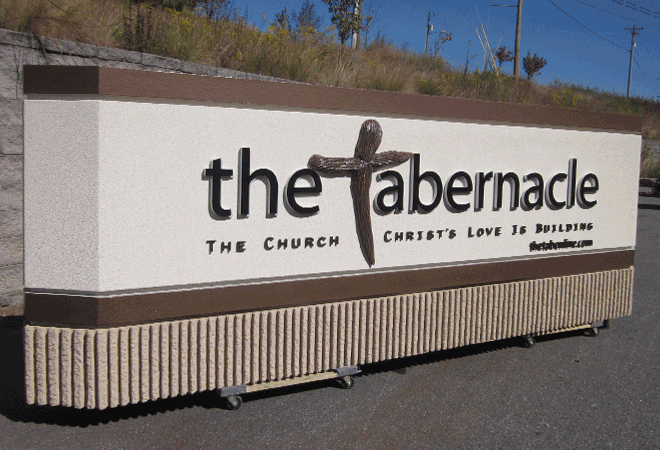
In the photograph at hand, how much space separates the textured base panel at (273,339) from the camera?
4.16 metres

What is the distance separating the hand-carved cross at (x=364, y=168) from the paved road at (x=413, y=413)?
129 cm

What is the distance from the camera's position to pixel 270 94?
4598mm

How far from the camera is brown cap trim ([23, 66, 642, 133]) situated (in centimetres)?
405

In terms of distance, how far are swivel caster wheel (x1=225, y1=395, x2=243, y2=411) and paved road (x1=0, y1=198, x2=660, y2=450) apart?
57mm

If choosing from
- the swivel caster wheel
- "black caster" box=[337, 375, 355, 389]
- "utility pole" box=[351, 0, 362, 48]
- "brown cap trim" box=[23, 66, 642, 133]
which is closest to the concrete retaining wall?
"brown cap trim" box=[23, 66, 642, 133]

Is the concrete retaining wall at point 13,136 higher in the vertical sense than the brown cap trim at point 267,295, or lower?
higher

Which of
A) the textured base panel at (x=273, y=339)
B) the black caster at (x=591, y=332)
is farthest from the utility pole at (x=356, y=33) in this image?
the textured base panel at (x=273, y=339)

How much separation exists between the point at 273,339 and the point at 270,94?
1.98m

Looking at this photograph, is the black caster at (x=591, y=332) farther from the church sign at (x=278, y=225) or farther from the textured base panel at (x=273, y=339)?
the church sign at (x=278, y=225)

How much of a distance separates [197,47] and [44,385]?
5.95 meters

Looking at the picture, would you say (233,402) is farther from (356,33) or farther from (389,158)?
(356,33)

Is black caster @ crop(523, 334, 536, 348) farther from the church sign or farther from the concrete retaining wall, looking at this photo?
the concrete retaining wall

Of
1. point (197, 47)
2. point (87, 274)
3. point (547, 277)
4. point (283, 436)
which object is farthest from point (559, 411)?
point (197, 47)

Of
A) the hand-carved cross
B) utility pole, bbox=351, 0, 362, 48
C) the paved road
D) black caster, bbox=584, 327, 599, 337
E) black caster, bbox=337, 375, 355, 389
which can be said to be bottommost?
the paved road
